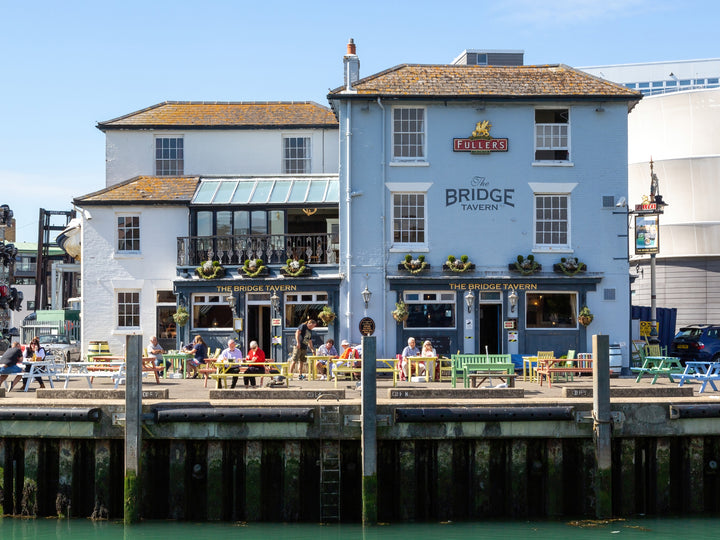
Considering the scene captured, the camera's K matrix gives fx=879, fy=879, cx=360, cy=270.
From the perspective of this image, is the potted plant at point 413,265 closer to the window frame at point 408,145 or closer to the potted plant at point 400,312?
the potted plant at point 400,312

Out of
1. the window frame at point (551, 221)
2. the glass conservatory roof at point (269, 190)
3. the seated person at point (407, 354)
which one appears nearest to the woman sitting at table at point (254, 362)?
the seated person at point (407, 354)

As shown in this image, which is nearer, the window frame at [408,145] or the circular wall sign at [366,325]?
the circular wall sign at [366,325]

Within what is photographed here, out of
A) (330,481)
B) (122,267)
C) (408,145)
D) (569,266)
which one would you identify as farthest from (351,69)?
(330,481)

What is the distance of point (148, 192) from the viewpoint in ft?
96.2

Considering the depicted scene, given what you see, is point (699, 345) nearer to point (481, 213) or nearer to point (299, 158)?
point (481, 213)

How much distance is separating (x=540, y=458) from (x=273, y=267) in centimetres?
1375

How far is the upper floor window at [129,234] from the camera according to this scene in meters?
29.2

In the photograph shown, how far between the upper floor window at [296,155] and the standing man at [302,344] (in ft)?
25.0

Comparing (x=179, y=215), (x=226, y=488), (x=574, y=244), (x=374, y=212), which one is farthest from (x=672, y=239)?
(x=226, y=488)

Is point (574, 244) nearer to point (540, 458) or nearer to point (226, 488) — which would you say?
point (540, 458)

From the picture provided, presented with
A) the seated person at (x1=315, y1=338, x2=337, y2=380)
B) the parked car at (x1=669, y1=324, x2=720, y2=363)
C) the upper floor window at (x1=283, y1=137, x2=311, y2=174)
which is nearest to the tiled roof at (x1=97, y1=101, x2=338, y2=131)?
the upper floor window at (x1=283, y1=137, x2=311, y2=174)

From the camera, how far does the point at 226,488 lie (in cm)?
1577

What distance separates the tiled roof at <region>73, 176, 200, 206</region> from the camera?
2880 cm

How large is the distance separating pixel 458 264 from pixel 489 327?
234cm
